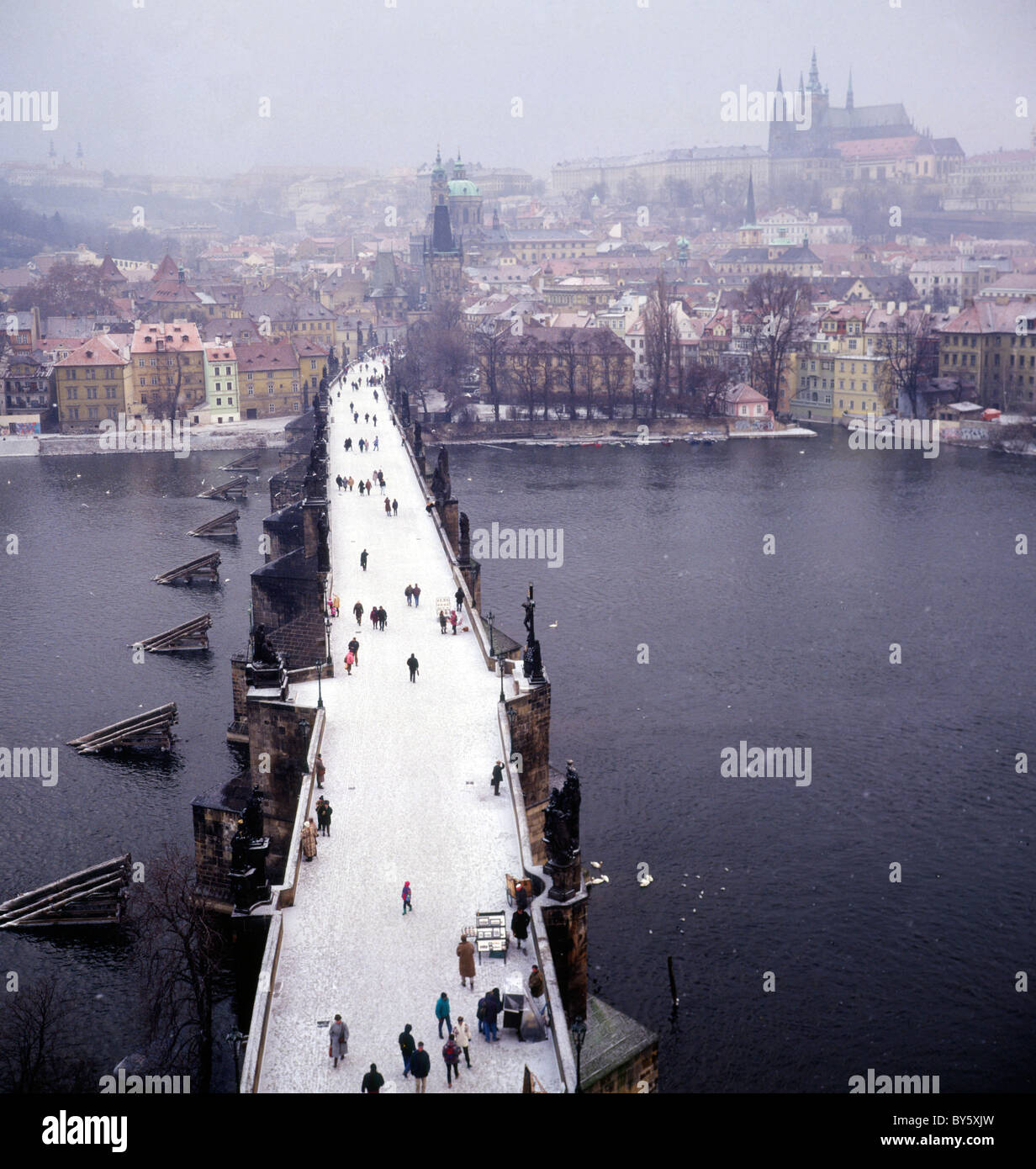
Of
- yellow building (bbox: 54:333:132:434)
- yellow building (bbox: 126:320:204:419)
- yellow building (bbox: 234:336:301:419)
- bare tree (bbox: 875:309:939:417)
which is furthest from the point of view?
yellow building (bbox: 234:336:301:419)

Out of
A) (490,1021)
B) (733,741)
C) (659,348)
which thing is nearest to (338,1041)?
(490,1021)

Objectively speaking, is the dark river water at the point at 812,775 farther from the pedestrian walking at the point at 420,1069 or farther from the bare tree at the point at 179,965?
the pedestrian walking at the point at 420,1069

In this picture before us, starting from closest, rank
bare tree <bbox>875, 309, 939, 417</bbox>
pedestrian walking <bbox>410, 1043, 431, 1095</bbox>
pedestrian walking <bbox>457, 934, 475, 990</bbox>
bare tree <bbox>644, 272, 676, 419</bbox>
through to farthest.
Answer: pedestrian walking <bbox>410, 1043, 431, 1095</bbox>
pedestrian walking <bbox>457, 934, 475, 990</bbox>
bare tree <bbox>875, 309, 939, 417</bbox>
bare tree <bbox>644, 272, 676, 419</bbox>

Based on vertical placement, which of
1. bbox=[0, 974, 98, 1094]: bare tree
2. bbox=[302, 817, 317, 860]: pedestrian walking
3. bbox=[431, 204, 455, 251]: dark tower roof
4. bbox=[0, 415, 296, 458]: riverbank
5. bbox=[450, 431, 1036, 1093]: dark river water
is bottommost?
bbox=[0, 974, 98, 1094]: bare tree

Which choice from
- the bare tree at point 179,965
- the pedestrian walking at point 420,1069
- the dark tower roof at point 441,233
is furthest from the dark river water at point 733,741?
the dark tower roof at point 441,233

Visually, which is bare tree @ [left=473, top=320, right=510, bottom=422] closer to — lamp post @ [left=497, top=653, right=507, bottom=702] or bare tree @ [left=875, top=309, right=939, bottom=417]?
bare tree @ [left=875, top=309, right=939, bottom=417]

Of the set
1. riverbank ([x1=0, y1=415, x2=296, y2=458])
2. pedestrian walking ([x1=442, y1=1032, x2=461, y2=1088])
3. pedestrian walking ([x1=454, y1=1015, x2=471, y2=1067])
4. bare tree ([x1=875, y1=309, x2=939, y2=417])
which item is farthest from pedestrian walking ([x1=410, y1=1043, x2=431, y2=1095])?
bare tree ([x1=875, y1=309, x2=939, y2=417])
